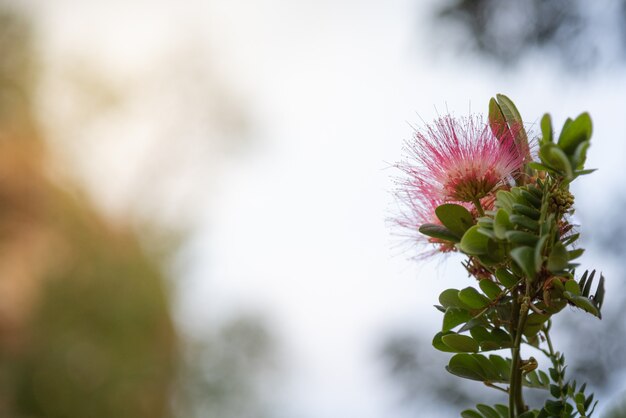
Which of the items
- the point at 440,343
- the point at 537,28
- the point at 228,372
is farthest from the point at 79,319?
the point at 440,343

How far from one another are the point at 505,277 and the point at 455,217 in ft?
0.09

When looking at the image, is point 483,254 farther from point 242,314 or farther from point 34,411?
Result: point 34,411

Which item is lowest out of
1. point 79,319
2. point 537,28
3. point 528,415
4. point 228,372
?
point 528,415

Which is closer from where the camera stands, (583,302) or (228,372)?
(583,302)

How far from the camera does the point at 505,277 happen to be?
0.25m

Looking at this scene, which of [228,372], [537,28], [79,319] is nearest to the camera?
[537,28]

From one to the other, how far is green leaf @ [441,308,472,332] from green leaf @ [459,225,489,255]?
36 mm

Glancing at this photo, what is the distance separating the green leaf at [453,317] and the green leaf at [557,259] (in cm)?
5

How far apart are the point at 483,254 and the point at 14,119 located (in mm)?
4076

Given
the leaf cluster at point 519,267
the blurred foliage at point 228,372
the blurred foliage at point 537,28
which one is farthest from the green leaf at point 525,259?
the blurred foliage at point 228,372

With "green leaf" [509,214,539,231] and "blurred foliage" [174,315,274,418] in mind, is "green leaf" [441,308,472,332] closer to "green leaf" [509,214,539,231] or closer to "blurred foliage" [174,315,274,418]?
"green leaf" [509,214,539,231]

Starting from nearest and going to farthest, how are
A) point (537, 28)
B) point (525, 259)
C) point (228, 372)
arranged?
point (525, 259) → point (537, 28) → point (228, 372)

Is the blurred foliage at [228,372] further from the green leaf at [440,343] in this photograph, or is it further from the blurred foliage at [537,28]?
the green leaf at [440,343]

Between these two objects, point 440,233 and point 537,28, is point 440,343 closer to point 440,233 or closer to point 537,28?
point 440,233
